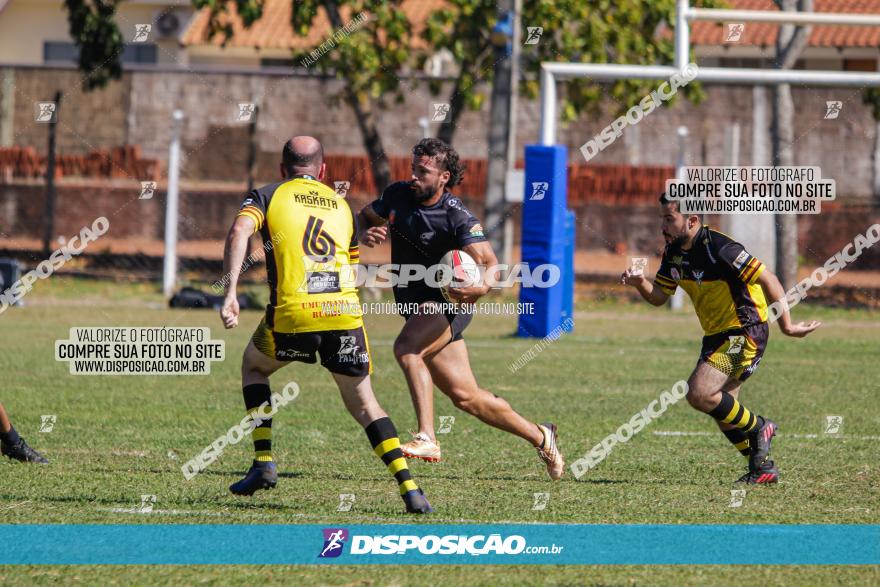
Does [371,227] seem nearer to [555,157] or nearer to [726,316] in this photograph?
[726,316]

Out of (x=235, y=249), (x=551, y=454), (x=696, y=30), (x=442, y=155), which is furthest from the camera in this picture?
(x=696, y=30)

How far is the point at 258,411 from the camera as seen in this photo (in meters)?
7.49

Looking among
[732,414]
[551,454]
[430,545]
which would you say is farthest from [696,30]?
[430,545]

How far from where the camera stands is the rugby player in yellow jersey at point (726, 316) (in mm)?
8430

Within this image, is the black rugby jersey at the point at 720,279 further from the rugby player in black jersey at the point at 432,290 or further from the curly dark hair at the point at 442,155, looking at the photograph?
the curly dark hair at the point at 442,155

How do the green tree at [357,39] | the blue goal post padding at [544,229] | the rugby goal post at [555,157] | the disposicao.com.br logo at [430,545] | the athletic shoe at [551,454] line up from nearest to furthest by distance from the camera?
the disposicao.com.br logo at [430,545] < the athletic shoe at [551,454] < the rugby goal post at [555,157] < the blue goal post padding at [544,229] < the green tree at [357,39]

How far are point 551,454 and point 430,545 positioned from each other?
210 cm

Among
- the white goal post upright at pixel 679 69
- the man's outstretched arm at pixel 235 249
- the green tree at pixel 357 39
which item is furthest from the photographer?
the green tree at pixel 357 39

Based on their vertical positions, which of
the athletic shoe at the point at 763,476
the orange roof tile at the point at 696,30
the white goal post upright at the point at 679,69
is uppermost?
the orange roof tile at the point at 696,30

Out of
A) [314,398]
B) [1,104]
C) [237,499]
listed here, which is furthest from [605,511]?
[1,104]

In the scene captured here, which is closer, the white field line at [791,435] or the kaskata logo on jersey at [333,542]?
the kaskata logo on jersey at [333,542]

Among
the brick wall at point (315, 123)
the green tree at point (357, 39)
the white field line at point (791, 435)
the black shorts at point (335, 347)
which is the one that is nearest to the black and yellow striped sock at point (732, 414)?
the white field line at point (791, 435)

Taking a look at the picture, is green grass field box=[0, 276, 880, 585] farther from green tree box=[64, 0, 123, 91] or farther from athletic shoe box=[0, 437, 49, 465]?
green tree box=[64, 0, 123, 91]

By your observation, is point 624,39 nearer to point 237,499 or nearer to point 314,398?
point 314,398
